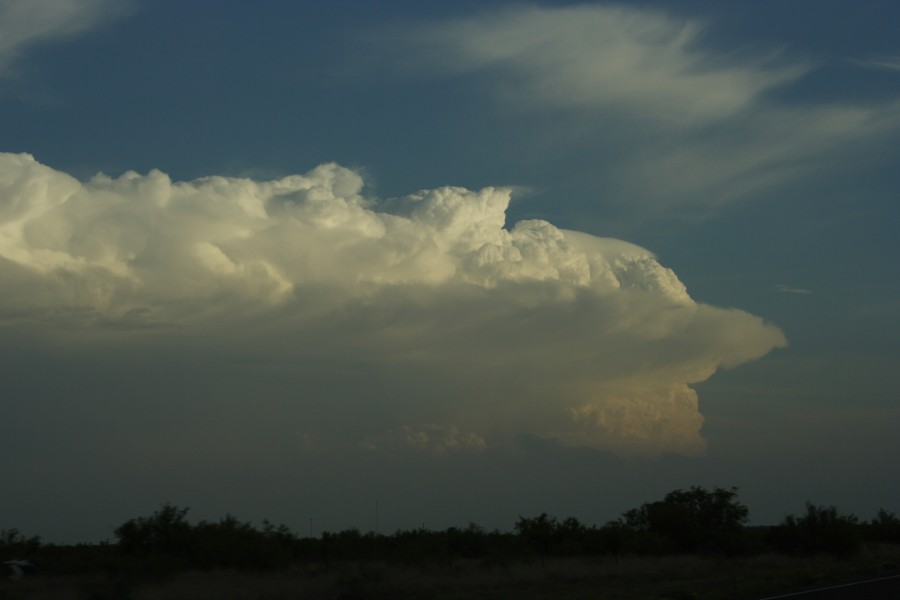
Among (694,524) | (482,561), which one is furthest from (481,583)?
(694,524)

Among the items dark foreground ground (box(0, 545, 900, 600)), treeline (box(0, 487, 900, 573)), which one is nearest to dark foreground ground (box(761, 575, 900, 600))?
dark foreground ground (box(0, 545, 900, 600))

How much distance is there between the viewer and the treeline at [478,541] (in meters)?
37.1

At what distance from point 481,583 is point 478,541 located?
18.0 m

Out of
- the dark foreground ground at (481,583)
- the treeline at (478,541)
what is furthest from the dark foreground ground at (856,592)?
the treeline at (478,541)

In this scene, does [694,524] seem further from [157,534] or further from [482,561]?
[157,534]

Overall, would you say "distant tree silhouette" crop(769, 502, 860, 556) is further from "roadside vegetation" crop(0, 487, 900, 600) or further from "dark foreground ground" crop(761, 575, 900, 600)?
"dark foreground ground" crop(761, 575, 900, 600)

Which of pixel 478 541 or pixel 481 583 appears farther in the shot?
pixel 478 541

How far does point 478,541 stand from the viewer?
176 ft

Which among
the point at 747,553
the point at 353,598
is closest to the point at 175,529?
the point at 353,598

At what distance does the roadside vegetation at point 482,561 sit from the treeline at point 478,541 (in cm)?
8

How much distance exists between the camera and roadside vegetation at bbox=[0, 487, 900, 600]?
99.5 ft

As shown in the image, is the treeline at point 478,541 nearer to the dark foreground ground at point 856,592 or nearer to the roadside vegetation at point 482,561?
the roadside vegetation at point 482,561

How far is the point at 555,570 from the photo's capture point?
136ft

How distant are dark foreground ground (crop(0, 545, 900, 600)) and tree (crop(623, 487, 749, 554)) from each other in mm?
10328
